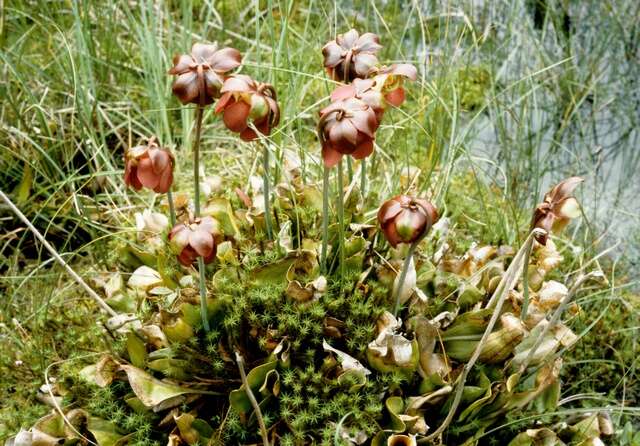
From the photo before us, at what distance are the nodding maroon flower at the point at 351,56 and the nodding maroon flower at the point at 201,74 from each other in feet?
0.80

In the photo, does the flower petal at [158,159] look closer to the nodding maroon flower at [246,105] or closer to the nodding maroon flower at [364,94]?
the nodding maroon flower at [246,105]

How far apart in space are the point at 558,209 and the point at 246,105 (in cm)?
65

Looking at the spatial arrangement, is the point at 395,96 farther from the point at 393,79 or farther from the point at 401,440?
the point at 401,440

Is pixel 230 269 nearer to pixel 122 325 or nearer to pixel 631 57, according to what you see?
pixel 122 325

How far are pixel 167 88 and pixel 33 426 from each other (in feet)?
4.94

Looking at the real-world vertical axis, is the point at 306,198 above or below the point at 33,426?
above

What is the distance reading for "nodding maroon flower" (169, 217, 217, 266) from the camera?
145cm

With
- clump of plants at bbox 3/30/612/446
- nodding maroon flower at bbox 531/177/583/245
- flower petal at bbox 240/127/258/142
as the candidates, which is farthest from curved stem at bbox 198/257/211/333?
nodding maroon flower at bbox 531/177/583/245

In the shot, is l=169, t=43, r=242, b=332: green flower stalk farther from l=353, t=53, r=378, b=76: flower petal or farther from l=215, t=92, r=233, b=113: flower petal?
l=353, t=53, r=378, b=76: flower petal

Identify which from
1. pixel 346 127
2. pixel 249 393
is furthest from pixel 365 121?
pixel 249 393

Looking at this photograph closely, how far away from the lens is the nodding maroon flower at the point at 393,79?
59.0 inches

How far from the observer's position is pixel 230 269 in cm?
181

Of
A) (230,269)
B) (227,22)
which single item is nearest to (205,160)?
(227,22)

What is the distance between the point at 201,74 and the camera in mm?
1475
